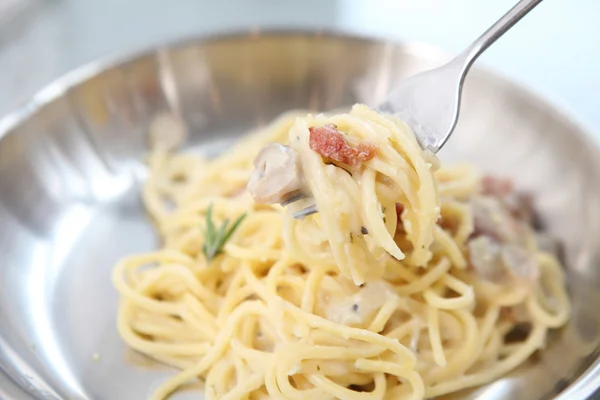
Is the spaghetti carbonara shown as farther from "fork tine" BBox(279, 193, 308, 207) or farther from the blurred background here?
the blurred background

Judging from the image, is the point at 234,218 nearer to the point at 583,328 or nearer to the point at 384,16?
the point at 583,328

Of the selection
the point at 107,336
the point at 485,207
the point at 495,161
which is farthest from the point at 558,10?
the point at 107,336

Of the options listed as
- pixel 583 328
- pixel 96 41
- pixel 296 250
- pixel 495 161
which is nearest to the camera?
pixel 296 250

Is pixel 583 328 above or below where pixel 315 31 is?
below

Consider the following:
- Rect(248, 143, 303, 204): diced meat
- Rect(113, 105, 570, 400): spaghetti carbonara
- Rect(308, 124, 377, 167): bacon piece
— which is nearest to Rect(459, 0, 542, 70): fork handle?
Rect(113, 105, 570, 400): spaghetti carbonara

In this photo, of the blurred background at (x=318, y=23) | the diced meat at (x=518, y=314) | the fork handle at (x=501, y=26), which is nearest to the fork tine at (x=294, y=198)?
the fork handle at (x=501, y=26)

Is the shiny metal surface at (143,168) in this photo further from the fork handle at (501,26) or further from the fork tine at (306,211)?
the fork handle at (501,26)

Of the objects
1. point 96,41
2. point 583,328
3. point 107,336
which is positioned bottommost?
point 583,328
